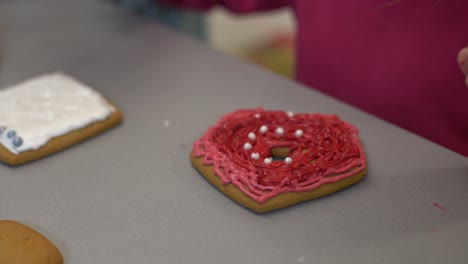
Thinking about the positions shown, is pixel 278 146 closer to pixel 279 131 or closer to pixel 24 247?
pixel 279 131

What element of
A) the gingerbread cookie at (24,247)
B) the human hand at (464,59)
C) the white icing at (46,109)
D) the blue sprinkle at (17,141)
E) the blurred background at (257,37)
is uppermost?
the human hand at (464,59)

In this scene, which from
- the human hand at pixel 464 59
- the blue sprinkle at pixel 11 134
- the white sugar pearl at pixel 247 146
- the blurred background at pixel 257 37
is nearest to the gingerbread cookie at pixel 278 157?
the white sugar pearl at pixel 247 146

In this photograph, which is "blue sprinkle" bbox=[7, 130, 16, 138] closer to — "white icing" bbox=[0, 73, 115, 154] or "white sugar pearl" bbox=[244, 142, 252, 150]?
"white icing" bbox=[0, 73, 115, 154]

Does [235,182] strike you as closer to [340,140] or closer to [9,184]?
[340,140]

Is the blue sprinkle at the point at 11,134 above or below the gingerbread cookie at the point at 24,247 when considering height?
above

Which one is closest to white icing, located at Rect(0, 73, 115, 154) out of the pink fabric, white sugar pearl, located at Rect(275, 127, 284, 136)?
white sugar pearl, located at Rect(275, 127, 284, 136)

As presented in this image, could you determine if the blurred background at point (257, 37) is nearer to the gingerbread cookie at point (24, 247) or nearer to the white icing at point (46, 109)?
the white icing at point (46, 109)

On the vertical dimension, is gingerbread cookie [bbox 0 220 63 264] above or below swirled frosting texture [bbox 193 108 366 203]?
below
